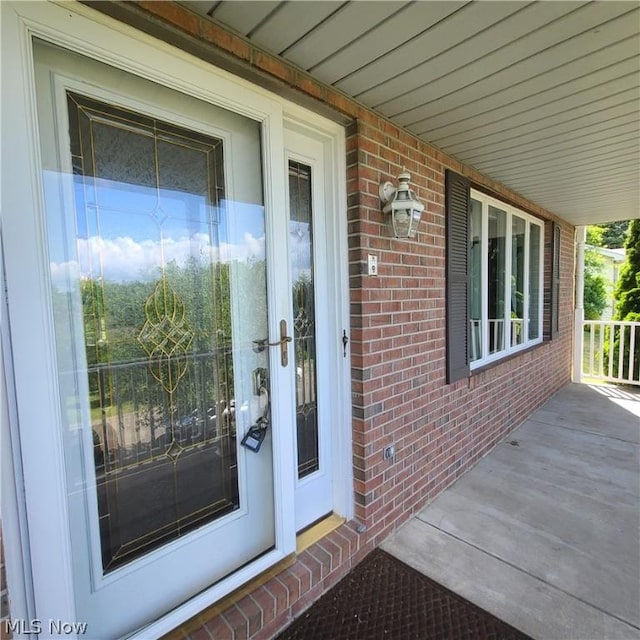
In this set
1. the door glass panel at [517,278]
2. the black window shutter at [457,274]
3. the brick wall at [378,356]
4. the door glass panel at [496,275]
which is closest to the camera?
the brick wall at [378,356]

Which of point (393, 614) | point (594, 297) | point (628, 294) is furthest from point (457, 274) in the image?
point (594, 297)

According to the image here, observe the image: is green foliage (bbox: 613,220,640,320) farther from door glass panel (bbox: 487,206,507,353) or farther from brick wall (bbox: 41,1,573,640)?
brick wall (bbox: 41,1,573,640)

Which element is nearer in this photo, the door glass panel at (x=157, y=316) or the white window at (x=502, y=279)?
the door glass panel at (x=157, y=316)

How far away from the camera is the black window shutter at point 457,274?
2598 millimetres

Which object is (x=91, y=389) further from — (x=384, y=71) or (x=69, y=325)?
(x=384, y=71)

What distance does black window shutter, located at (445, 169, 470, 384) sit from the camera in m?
2.60

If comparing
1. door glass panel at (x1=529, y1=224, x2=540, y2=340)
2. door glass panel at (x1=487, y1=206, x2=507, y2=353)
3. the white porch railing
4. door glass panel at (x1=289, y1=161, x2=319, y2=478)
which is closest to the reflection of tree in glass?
door glass panel at (x1=289, y1=161, x2=319, y2=478)

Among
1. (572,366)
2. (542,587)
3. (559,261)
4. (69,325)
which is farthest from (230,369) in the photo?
(572,366)

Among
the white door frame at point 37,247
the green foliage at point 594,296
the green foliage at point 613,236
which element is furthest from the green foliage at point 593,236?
the white door frame at point 37,247

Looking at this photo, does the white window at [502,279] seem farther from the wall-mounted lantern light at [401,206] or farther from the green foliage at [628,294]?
the green foliage at [628,294]

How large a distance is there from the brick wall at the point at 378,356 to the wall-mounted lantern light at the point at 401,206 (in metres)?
0.06

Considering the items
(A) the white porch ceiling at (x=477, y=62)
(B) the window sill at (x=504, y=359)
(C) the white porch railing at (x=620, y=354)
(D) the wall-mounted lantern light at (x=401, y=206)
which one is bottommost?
(C) the white porch railing at (x=620, y=354)

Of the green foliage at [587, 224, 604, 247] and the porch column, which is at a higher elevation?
the green foliage at [587, 224, 604, 247]

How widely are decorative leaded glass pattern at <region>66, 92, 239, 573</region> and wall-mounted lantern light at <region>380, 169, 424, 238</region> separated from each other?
0.94 metres
